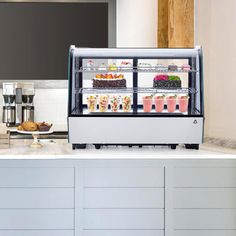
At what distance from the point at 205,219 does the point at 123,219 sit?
45 cm

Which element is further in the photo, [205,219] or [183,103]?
[183,103]

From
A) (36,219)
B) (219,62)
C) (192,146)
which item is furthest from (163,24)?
(36,219)

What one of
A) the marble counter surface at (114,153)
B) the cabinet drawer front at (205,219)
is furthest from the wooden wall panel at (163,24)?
the cabinet drawer front at (205,219)

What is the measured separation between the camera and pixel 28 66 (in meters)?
4.88

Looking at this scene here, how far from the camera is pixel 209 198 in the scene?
2479 millimetres

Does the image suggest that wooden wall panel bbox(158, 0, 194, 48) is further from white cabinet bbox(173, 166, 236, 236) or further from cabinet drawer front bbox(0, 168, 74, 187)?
cabinet drawer front bbox(0, 168, 74, 187)

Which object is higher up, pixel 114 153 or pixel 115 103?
pixel 115 103

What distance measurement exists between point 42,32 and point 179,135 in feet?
8.77

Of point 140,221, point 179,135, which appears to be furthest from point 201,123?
point 140,221

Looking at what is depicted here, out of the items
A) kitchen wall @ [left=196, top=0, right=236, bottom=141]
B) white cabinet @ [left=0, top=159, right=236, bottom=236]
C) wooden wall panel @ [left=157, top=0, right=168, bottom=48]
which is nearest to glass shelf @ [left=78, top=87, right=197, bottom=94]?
kitchen wall @ [left=196, top=0, right=236, bottom=141]

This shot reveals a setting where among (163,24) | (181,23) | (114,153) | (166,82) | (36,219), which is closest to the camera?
(36,219)

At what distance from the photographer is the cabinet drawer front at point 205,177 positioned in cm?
246

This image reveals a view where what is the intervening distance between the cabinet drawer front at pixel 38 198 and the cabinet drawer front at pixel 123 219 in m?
0.13

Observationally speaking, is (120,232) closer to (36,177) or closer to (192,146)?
(36,177)
